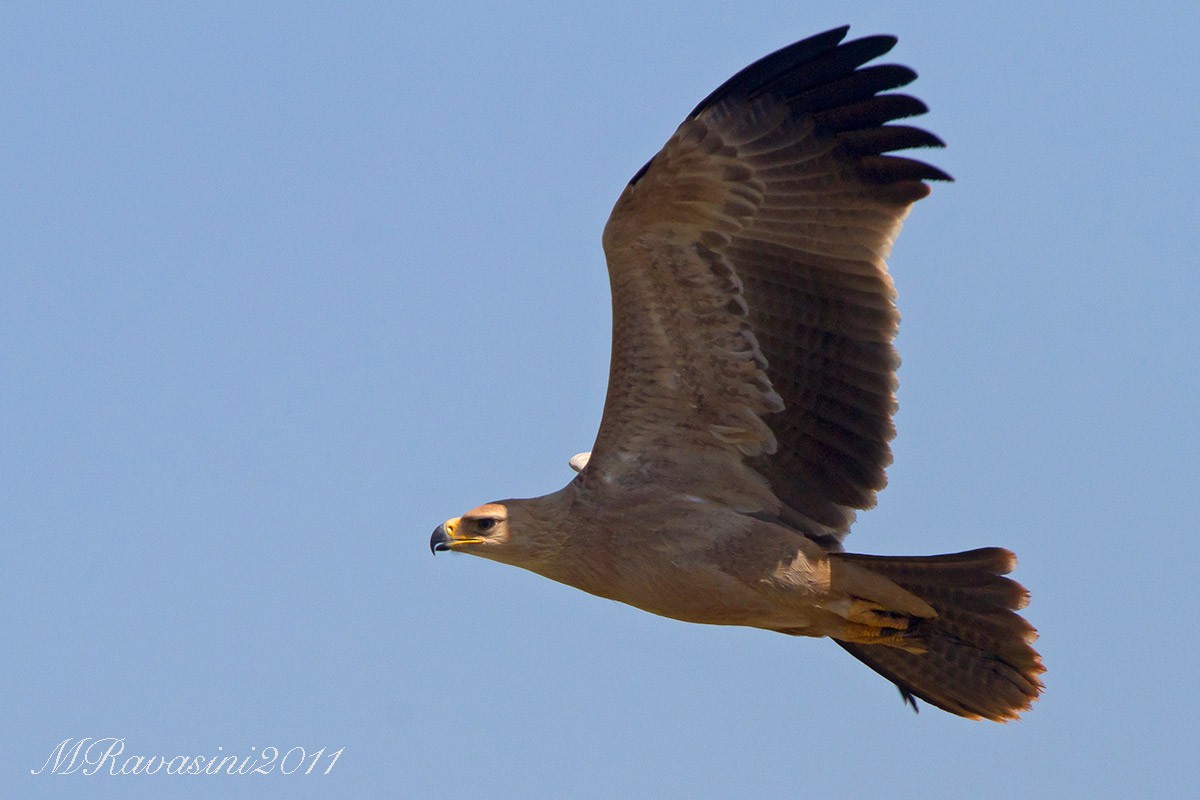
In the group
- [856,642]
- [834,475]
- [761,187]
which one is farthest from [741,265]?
[856,642]

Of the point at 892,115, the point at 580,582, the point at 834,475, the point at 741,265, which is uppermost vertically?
the point at 892,115

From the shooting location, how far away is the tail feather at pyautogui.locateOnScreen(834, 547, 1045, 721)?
1048 centimetres

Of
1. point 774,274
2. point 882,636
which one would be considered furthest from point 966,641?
point 774,274

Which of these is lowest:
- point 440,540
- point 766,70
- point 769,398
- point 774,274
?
point 440,540

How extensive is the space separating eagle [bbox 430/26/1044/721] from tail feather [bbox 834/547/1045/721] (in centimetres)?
1

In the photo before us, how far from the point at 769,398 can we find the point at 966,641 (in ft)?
4.93

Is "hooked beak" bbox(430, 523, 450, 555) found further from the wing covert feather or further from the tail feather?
the tail feather

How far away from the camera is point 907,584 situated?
414 inches

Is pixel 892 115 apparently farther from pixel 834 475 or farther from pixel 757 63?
pixel 834 475

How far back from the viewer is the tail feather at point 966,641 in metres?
10.5

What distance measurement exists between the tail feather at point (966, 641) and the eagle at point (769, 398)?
1 cm

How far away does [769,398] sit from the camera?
10711 mm

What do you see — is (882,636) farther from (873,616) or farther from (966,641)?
(966,641)

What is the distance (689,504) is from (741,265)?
3.87 feet
